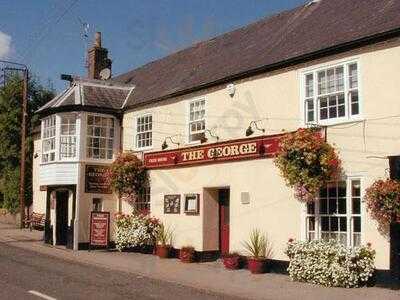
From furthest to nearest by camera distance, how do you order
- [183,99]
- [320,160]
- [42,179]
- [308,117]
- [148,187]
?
[42,179] → [148,187] → [183,99] → [308,117] → [320,160]

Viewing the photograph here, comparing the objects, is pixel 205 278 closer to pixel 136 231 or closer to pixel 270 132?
pixel 270 132

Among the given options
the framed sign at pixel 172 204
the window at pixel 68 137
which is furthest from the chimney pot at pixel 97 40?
the framed sign at pixel 172 204

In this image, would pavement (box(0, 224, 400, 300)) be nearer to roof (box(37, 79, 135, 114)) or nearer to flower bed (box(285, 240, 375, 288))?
flower bed (box(285, 240, 375, 288))

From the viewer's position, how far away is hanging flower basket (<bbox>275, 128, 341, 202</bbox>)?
1356 cm

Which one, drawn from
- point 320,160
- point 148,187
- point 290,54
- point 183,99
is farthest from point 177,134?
point 320,160

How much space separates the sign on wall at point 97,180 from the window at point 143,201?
51.9 inches

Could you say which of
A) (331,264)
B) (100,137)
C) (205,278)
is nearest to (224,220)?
(205,278)

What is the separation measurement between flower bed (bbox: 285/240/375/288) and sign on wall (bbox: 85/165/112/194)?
10.2m

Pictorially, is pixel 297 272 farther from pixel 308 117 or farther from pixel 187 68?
pixel 187 68

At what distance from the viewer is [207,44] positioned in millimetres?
23141

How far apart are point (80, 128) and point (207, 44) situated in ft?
20.7

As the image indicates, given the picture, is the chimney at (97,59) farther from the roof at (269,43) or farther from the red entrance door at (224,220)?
the red entrance door at (224,220)

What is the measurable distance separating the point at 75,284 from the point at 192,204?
6.56 metres

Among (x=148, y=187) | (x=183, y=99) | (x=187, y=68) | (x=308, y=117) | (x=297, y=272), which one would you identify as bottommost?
(x=297, y=272)
